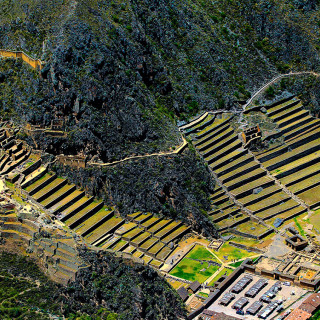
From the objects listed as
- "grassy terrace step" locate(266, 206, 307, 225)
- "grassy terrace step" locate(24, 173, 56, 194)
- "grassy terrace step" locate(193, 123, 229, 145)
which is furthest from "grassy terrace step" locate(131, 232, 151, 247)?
"grassy terrace step" locate(193, 123, 229, 145)

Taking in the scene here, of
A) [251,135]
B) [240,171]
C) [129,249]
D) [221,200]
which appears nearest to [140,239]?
[129,249]

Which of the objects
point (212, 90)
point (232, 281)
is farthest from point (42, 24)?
point (232, 281)

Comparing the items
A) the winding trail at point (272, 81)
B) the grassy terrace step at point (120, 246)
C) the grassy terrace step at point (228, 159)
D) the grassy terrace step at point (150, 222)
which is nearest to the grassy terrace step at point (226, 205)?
the grassy terrace step at point (228, 159)

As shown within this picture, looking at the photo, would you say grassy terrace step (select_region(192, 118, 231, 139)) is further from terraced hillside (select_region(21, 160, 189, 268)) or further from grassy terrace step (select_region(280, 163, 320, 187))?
terraced hillside (select_region(21, 160, 189, 268))

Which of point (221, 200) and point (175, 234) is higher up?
point (221, 200)

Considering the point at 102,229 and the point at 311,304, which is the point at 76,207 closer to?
the point at 102,229

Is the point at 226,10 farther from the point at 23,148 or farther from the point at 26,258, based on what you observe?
the point at 26,258
